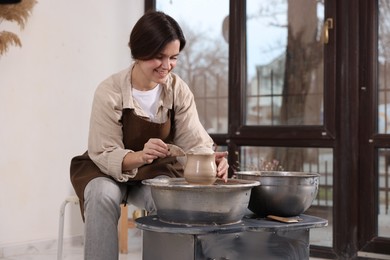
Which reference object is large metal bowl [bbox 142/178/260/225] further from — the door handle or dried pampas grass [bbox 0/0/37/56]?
dried pampas grass [bbox 0/0/37/56]

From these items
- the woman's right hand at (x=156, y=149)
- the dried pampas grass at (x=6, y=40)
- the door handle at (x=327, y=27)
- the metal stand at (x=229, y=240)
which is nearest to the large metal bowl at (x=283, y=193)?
the metal stand at (x=229, y=240)

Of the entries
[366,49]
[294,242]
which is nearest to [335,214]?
[366,49]

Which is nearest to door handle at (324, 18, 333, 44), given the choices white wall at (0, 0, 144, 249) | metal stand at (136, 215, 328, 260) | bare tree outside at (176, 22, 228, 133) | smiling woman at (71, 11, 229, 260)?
bare tree outside at (176, 22, 228, 133)

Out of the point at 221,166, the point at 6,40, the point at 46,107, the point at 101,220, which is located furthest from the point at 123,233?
the point at 221,166

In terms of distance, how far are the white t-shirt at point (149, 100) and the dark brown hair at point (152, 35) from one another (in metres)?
0.17

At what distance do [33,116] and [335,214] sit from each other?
1742 millimetres

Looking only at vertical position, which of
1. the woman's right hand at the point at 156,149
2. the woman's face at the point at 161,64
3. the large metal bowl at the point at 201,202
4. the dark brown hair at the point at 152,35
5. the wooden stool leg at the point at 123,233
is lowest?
the wooden stool leg at the point at 123,233

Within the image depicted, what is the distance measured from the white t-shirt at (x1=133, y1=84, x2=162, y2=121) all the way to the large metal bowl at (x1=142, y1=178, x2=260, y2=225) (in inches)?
21.9

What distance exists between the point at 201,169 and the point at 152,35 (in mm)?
559

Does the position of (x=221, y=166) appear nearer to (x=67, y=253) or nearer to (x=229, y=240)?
(x=229, y=240)

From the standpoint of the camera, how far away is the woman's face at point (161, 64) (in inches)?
76.9

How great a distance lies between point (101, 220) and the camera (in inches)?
71.1

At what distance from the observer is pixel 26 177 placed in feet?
10.1

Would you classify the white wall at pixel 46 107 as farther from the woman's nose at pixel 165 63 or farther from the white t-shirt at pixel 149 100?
the woman's nose at pixel 165 63
